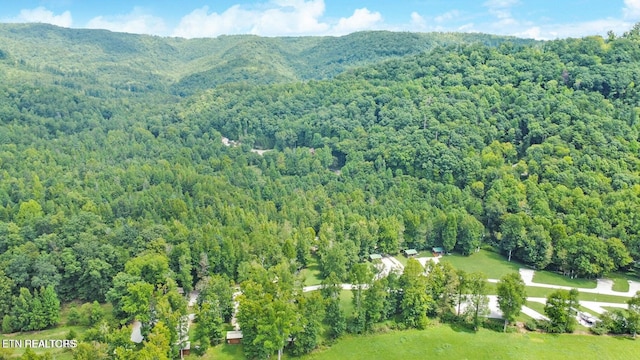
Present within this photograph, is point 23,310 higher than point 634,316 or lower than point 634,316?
lower

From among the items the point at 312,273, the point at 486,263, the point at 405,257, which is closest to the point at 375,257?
the point at 405,257

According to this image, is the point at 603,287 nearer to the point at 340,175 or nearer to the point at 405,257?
the point at 405,257

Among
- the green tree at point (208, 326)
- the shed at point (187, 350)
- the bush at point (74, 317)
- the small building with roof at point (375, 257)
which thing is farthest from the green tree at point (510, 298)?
the bush at point (74, 317)

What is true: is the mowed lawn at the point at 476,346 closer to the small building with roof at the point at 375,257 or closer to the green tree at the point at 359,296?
the green tree at the point at 359,296

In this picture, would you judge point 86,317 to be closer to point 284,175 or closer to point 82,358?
point 82,358

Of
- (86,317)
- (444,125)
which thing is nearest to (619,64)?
(444,125)

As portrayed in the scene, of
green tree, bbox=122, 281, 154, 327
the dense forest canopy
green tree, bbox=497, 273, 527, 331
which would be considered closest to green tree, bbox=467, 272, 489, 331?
green tree, bbox=497, 273, 527, 331
